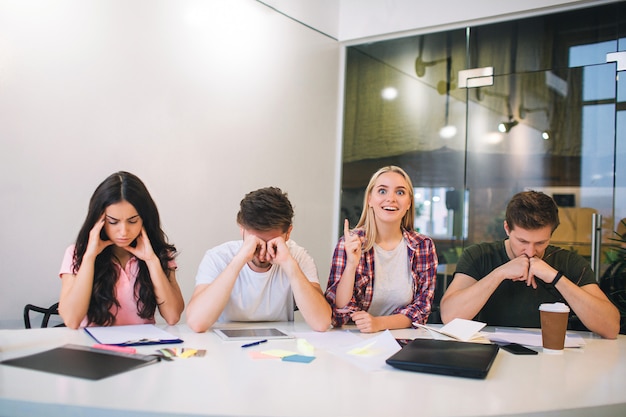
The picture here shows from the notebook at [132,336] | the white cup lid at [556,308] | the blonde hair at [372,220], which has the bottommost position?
the notebook at [132,336]

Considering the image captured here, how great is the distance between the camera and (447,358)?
1663mm

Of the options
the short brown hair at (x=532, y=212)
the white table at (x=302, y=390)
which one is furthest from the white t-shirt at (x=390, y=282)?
the white table at (x=302, y=390)

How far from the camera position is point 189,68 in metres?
3.80

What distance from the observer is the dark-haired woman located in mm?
2311

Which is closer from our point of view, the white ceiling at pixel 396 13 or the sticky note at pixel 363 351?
the sticky note at pixel 363 351

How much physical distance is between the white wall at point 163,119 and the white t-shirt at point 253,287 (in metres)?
1.10

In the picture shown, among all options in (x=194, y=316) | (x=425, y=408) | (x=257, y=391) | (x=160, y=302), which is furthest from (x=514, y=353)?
(x=160, y=302)

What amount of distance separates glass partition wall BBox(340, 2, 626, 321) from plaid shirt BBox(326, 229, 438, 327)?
121cm

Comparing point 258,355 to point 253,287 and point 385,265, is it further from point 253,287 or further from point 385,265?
point 385,265

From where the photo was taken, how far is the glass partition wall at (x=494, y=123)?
4.12 m

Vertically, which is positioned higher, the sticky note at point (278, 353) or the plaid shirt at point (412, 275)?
the plaid shirt at point (412, 275)

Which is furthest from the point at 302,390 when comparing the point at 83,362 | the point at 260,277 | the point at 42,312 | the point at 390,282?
the point at 42,312

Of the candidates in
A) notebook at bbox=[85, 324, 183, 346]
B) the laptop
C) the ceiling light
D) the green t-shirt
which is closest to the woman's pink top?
notebook at bbox=[85, 324, 183, 346]

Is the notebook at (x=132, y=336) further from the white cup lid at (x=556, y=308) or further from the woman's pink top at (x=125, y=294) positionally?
the white cup lid at (x=556, y=308)
